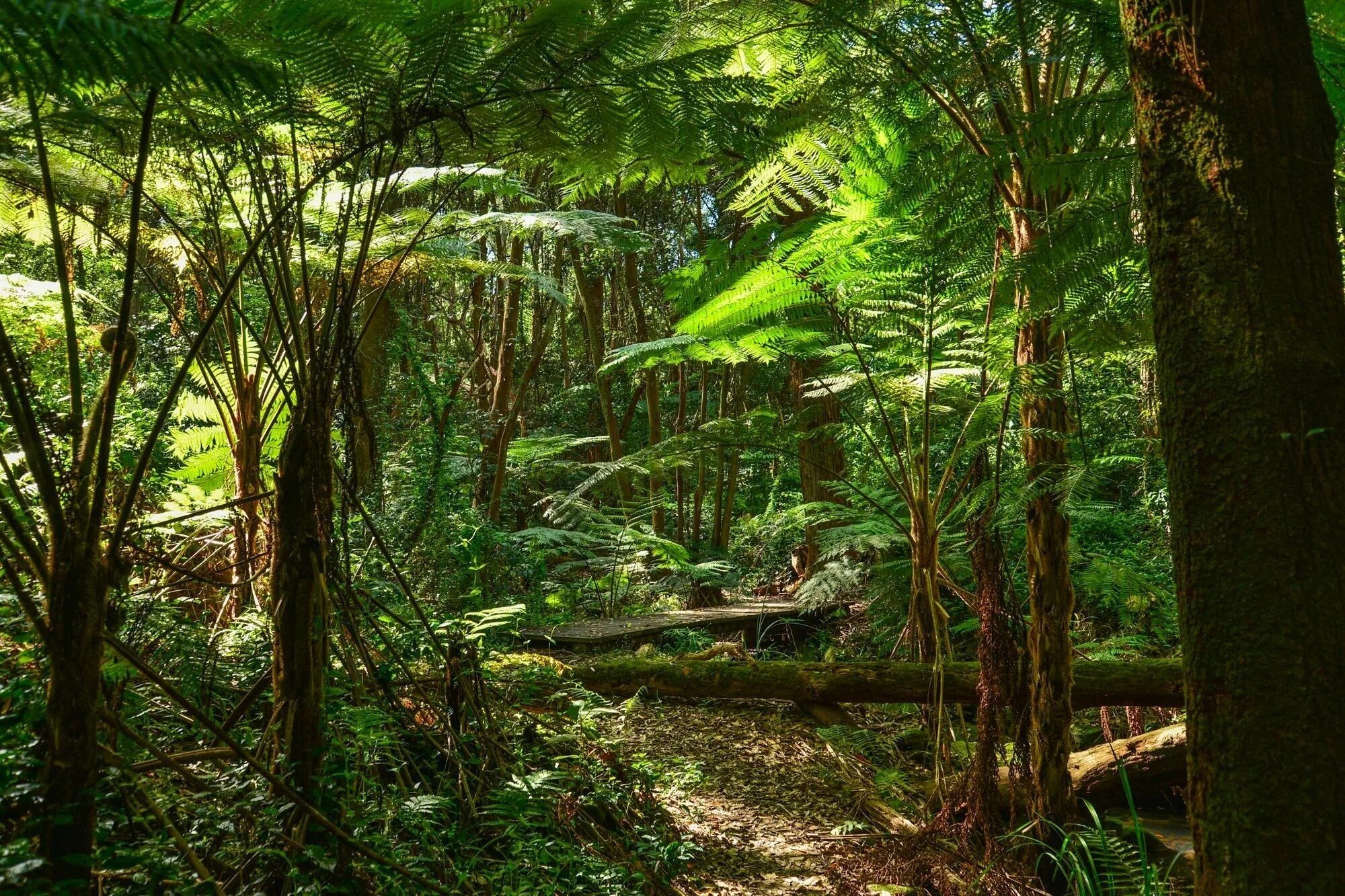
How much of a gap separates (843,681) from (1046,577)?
187 cm

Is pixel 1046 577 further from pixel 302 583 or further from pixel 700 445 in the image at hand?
pixel 302 583

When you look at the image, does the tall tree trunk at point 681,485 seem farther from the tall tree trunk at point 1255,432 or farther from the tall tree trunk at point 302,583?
the tall tree trunk at point 1255,432

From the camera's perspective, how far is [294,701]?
167cm

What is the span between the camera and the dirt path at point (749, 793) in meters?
2.97

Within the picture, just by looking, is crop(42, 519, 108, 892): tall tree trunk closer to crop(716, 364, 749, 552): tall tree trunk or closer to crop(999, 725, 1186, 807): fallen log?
crop(999, 725, 1186, 807): fallen log

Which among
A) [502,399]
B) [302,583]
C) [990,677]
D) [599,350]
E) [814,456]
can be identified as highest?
[599,350]

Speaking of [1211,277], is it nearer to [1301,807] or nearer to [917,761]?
[1301,807]

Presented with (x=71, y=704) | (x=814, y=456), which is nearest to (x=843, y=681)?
(x=814, y=456)

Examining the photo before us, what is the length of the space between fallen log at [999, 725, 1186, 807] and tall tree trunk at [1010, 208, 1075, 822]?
0.97 m

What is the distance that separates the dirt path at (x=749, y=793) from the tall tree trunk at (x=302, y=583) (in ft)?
5.20

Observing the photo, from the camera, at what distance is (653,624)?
631 centimetres

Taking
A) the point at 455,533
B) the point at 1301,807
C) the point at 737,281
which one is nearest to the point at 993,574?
the point at 737,281

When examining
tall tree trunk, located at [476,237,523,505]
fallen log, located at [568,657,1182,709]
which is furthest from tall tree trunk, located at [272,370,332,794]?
tall tree trunk, located at [476,237,523,505]

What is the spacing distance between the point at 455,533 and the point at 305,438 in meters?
3.78
